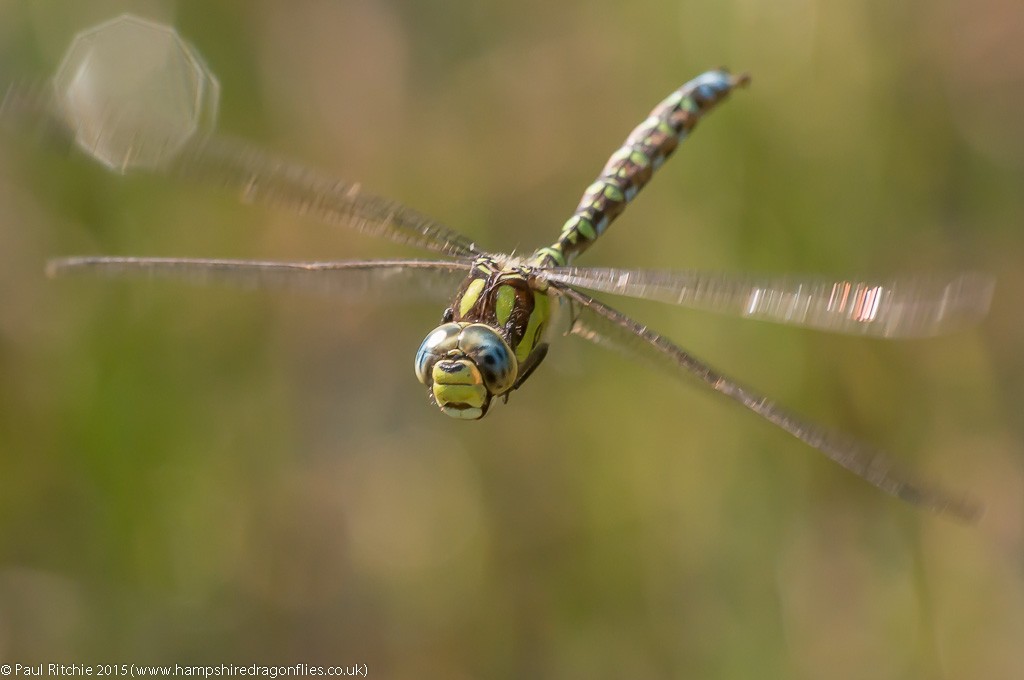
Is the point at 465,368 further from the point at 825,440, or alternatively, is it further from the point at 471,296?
the point at 825,440

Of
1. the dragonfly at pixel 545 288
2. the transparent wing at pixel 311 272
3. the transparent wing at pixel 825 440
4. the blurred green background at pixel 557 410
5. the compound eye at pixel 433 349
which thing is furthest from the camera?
the blurred green background at pixel 557 410

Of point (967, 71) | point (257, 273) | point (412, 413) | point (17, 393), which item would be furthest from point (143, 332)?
point (967, 71)

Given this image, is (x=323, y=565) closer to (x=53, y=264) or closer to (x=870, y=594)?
(x=53, y=264)

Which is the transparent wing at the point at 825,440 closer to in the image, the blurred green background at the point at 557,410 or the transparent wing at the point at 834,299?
the transparent wing at the point at 834,299

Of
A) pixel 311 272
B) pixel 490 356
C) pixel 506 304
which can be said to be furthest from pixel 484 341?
pixel 311 272

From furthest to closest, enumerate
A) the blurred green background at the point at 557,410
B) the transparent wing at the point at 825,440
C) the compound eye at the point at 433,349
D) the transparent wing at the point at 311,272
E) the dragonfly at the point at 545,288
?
the blurred green background at the point at 557,410, the transparent wing at the point at 311,272, the compound eye at the point at 433,349, the dragonfly at the point at 545,288, the transparent wing at the point at 825,440

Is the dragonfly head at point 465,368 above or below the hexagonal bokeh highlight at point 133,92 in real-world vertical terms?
below

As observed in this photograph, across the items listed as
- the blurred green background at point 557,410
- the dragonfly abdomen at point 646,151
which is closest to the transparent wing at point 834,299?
the dragonfly abdomen at point 646,151

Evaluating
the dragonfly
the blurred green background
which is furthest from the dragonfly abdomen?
the blurred green background
